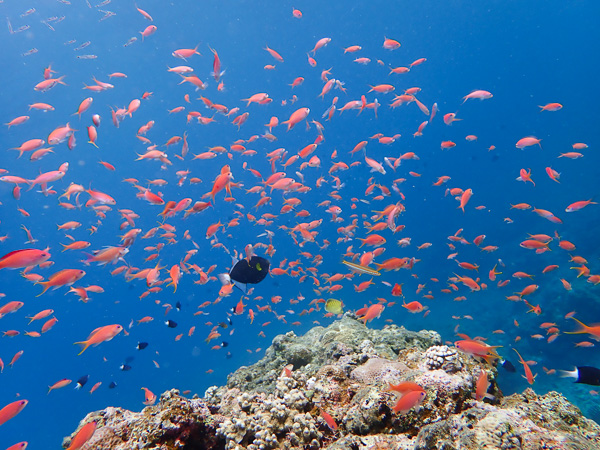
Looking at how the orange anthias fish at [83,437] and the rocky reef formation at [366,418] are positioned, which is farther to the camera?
the orange anthias fish at [83,437]

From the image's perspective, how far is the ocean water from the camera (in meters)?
27.2

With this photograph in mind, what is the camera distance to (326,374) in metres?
3.88

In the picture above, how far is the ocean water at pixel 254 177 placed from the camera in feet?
89.1

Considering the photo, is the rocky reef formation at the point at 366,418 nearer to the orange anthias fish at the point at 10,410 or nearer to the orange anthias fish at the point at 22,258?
the orange anthias fish at the point at 10,410

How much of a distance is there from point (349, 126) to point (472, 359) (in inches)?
2044

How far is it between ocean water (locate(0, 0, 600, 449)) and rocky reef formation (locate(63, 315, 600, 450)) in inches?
333

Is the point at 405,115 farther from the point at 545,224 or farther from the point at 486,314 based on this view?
A: the point at 486,314

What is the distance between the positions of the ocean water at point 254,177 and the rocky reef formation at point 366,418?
8.45 metres

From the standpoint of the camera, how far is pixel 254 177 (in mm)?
46500

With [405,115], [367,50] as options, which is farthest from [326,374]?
[405,115]

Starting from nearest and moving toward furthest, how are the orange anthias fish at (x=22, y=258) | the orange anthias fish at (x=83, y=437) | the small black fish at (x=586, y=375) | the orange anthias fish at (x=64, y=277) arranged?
the orange anthias fish at (x=83, y=437), the small black fish at (x=586, y=375), the orange anthias fish at (x=22, y=258), the orange anthias fish at (x=64, y=277)

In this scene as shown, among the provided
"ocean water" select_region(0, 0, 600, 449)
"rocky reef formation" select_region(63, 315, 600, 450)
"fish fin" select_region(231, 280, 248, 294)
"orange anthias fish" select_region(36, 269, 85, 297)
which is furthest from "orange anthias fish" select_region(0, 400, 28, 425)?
"ocean water" select_region(0, 0, 600, 449)

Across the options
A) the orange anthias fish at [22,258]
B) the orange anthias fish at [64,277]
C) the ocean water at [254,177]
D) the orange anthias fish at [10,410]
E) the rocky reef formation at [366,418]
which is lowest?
the rocky reef formation at [366,418]

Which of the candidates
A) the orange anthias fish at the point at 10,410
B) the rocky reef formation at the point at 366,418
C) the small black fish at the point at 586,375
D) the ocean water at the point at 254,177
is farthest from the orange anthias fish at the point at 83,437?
the ocean water at the point at 254,177
